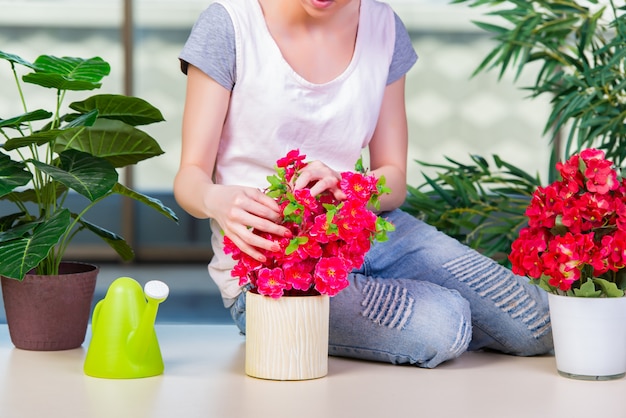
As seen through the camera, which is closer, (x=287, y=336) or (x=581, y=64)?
(x=287, y=336)

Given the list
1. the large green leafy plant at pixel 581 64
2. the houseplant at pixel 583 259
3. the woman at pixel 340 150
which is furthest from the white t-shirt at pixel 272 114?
the large green leafy plant at pixel 581 64

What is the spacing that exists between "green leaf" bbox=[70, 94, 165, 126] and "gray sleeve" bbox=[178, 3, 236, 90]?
128 mm

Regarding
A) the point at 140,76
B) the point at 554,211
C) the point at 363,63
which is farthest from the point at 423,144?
the point at 554,211

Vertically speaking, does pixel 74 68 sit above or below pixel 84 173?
above

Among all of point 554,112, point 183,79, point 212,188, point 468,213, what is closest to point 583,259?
point 212,188

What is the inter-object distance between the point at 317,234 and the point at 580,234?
1.54 ft

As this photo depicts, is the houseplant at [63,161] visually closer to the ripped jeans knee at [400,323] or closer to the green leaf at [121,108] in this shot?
the green leaf at [121,108]

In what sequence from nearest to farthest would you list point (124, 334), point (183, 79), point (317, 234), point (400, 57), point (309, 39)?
point (317, 234) < point (124, 334) < point (309, 39) < point (400, 57) < point (183, 79)

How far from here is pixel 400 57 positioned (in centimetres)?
222

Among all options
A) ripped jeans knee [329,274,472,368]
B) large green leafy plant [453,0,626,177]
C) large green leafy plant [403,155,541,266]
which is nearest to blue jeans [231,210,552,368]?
ripped jeans knee [329,274,472,368]

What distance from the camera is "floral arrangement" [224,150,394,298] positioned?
166cm

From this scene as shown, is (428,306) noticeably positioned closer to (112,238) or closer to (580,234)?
(580,234)

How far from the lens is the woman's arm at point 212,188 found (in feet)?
5.52

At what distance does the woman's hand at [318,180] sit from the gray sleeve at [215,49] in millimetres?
375
